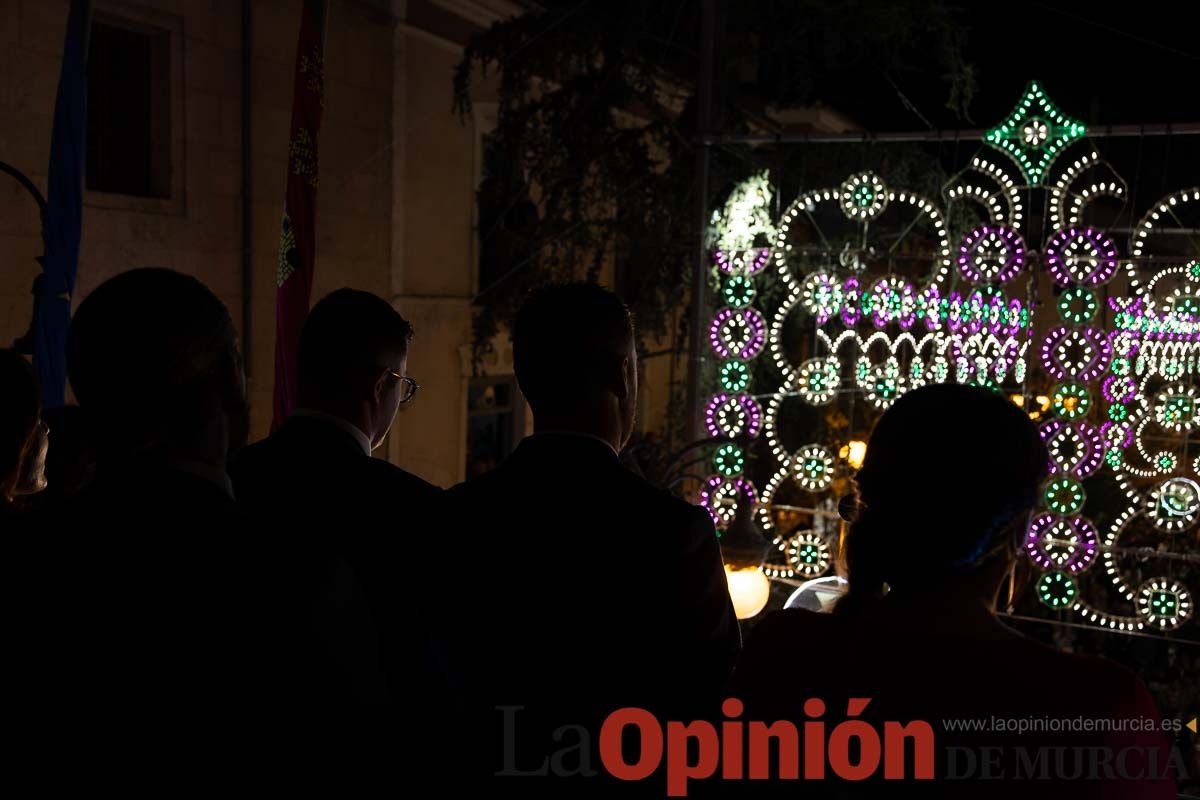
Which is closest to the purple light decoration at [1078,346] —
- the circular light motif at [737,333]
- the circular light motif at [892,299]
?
the circular light motif at [892,299]

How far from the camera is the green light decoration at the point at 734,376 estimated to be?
6242 mm

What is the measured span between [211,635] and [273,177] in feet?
30.0

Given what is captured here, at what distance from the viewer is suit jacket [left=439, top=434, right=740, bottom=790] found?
1.92 m

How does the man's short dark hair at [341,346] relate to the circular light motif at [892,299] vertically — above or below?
below

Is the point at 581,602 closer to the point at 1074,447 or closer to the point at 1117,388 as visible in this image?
the point at 1074,447

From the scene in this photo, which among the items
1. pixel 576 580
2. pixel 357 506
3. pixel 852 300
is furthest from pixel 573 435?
pixel 852 300

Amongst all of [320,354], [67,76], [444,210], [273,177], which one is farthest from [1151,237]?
[320,354]

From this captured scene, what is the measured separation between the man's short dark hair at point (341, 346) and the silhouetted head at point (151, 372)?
0.99 m

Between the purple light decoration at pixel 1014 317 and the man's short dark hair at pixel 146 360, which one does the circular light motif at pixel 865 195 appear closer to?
the purple light decoration at pixel 1014 317

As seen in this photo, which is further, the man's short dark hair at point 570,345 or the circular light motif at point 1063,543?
the circular light motif at point 1063,543

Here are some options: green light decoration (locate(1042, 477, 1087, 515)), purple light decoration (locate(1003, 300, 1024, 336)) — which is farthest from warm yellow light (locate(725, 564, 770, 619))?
purple light decoration (locate(1003, 300, 1024, 336))

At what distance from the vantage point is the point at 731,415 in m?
6.29

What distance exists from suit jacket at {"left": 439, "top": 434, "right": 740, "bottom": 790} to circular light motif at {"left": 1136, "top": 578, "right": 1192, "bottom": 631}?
4.23 m

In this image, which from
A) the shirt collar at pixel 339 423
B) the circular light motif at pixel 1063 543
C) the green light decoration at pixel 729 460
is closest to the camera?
the shirt collar at pixel 339 423
